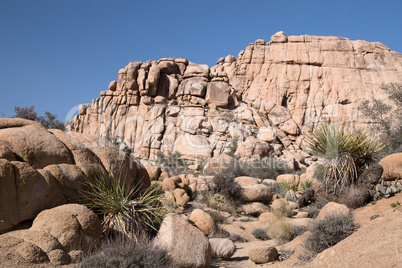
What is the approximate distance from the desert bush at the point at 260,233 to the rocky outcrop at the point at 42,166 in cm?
463

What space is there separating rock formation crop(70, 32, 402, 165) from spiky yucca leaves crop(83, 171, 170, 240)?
22.3m

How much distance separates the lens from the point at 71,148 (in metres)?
6.75

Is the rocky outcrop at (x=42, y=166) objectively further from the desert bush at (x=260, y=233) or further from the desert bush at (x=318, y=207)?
the desert bush at (x=318, y=207)

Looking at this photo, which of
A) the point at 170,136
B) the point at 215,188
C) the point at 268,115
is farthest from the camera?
the point at 268,115

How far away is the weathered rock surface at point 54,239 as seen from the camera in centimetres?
425

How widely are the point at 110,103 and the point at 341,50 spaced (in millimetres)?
31392

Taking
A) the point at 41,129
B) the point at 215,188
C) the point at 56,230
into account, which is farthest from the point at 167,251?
the point at 215,188

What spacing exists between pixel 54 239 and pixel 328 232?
5.18m

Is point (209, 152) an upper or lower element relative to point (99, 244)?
upper

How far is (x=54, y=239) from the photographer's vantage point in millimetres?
4727

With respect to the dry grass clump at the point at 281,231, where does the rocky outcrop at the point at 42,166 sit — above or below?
above

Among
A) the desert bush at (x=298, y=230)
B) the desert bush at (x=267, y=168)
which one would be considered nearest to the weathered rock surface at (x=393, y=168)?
the desert bush at (x=298, y=230)

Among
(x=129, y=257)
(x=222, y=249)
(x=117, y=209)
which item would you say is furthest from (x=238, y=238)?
(x=129, y=257)

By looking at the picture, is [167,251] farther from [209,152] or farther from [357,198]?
[209,152]
